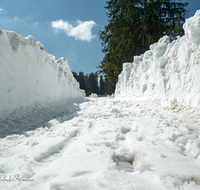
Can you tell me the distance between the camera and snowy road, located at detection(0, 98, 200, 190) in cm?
121

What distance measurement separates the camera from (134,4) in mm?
12820

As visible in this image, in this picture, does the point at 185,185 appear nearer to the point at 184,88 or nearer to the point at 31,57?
the point at 184,88

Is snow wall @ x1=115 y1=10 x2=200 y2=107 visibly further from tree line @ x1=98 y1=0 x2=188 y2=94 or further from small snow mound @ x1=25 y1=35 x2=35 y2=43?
tree line @ x1=98 y1=0 x2=188 y2=94

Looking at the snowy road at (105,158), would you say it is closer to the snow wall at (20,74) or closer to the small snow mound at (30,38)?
the snow wall at (20,74)

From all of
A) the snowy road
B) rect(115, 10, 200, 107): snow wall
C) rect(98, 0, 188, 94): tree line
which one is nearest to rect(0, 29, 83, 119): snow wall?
the snowy road

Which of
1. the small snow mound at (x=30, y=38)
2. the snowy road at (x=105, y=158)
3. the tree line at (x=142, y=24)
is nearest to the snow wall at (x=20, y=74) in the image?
the small snow mound at (x=30, y=38)

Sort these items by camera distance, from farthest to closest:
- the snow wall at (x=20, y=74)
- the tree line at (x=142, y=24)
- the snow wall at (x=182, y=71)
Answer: the tree line at (x=142, y=24) < the snow wall at (x=20, y=74) < the snow wall at (x=182, y=71)

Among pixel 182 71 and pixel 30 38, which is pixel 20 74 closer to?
pixel 30 38

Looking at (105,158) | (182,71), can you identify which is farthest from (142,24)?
(105,158)

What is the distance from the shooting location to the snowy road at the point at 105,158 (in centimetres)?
121

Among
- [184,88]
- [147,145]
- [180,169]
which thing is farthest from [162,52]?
[180,169]

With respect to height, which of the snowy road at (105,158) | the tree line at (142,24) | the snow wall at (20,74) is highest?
the tree line at (142,24)

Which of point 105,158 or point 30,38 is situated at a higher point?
point 30,38

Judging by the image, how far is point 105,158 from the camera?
5.40 ft
